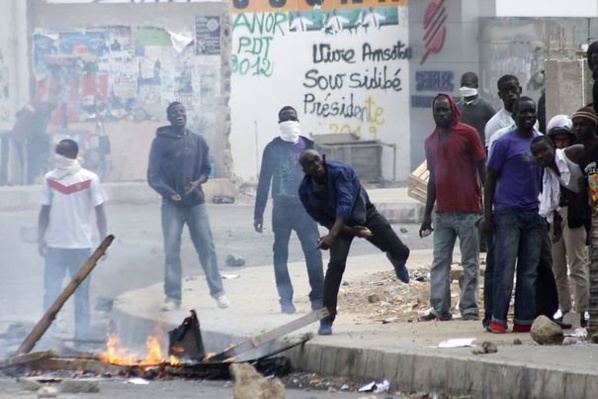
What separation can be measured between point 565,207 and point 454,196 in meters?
0.89

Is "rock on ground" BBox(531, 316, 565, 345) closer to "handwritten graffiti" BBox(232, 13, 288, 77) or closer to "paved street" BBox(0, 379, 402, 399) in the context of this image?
"paved street" BBox(0, 379, 402, 399)

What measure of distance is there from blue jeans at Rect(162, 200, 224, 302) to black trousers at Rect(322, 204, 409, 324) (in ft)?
7.12

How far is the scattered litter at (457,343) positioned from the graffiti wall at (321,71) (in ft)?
52.6

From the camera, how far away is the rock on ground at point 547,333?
31.4 ft

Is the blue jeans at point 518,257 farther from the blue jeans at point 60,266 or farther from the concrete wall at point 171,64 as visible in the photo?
the concrete wall at point 171,64

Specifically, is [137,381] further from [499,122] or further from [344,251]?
[499,122]

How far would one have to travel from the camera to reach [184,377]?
9883 millimetres

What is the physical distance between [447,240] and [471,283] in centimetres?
34

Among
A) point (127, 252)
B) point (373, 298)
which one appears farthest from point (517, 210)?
point (127, 252)

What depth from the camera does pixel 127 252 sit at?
15617mm

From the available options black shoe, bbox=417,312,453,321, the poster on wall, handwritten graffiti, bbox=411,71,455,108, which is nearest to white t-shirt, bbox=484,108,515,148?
black shoe, bbox=417,312,453,321

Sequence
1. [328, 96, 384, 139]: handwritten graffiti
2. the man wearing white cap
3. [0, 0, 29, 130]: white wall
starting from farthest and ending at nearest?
[328, 96, 384, 139]: handwritten graffiti, [0, 0, 29, 130]: white wall, the man wearing white cap

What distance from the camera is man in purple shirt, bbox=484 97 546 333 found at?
33.6 feet

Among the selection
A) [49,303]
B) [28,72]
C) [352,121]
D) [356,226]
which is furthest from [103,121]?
[356,226]
